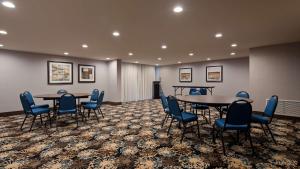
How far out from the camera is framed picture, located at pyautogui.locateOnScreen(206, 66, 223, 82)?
27.5 feet

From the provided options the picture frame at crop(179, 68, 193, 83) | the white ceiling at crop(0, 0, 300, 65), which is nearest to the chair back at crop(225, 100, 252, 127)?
the white ceiling at crop(0, 0, 300, 65)

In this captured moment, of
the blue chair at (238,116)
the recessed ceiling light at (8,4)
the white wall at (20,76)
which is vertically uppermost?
the recessed ceiling light at (8,4)

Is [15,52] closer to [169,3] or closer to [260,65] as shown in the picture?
[169,3]

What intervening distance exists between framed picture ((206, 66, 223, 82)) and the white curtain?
3.71m

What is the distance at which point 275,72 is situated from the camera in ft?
16.1

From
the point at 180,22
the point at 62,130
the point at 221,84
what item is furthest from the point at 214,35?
the point at 221,84

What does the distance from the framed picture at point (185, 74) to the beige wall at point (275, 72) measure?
4.38 metres

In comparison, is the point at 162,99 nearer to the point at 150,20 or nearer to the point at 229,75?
the point at 150,20

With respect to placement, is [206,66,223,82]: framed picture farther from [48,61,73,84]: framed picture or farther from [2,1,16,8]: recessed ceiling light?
[2,1,16,8]: recessed ceiling light

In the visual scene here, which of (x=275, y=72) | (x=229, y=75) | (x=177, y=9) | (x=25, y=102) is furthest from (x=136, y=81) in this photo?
(x=177, y=9)

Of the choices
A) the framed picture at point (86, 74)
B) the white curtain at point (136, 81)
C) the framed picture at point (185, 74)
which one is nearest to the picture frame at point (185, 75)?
A: the framed picture at point (185, 74)

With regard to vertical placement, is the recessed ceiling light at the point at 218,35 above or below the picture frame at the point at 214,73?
above

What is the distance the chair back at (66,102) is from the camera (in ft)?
12.9

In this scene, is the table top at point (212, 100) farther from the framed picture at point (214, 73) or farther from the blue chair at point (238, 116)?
the framed picture at point (214, 73)
